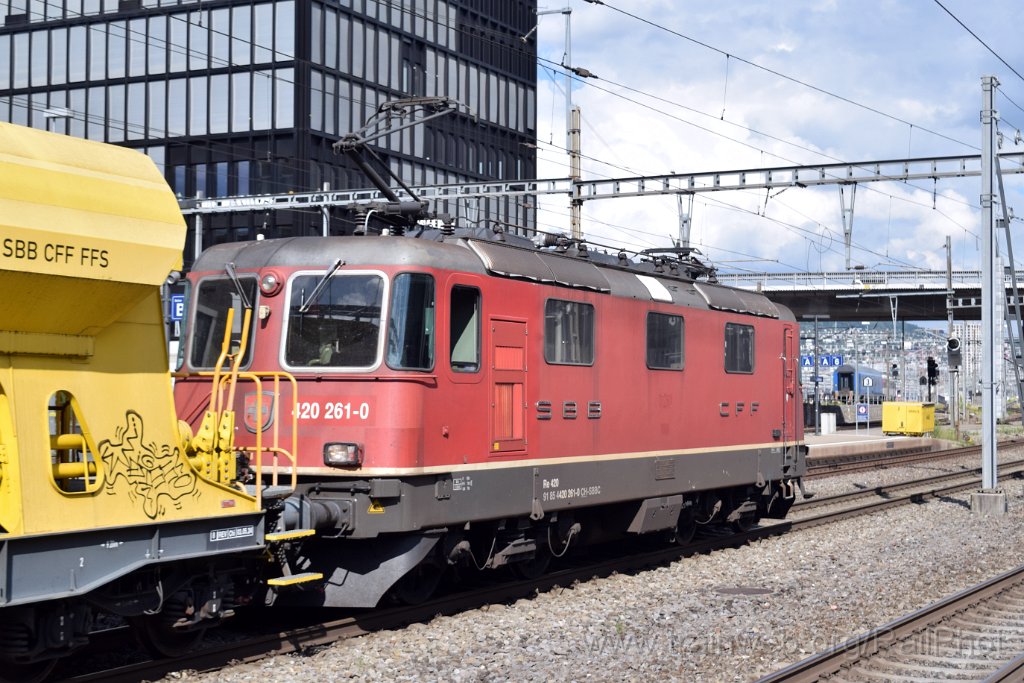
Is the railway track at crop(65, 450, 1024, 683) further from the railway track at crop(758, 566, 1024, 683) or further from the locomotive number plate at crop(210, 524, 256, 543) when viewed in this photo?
the locomotive number plate at crop(210, 524, 256, 543)

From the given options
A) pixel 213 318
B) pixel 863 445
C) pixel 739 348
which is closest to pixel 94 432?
pixel 213 318

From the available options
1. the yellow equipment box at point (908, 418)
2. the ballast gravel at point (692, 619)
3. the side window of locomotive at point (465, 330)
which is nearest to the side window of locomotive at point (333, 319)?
the side window of locomotive at point (465, 330)

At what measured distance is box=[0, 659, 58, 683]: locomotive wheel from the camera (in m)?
7.69

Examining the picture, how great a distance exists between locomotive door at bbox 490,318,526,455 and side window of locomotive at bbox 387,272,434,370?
3.10ft

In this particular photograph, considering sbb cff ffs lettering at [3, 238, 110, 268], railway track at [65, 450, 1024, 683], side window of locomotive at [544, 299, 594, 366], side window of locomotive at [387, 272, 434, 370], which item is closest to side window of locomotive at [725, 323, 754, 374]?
railway track at [65, 450, 1024, 683]

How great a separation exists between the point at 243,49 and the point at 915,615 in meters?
40.3

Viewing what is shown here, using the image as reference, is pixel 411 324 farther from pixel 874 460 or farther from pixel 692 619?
pixel 874 460

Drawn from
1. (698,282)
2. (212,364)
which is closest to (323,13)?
(698,282)

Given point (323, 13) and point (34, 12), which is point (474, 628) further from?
point (34, 12)

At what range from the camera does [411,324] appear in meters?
10.3

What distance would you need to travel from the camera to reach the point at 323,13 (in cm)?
4581

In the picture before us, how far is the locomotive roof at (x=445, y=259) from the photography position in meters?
10.5

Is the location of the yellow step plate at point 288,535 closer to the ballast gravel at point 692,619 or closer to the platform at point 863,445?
the ballast gravel at point 692,619

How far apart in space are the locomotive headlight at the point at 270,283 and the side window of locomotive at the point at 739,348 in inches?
298
